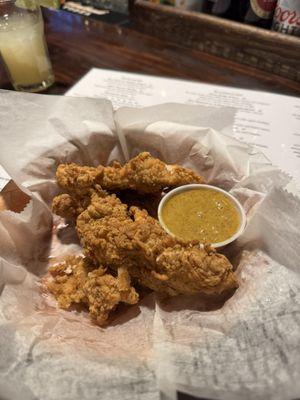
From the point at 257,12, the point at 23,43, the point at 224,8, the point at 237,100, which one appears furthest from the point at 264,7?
the point at 23,43

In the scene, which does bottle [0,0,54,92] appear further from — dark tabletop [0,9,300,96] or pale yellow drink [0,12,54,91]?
dark tabletop [0,9,300,96]

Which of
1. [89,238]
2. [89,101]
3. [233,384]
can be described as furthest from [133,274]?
[89,101]

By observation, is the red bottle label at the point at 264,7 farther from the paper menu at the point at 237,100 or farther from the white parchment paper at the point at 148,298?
the white parchment paper at the point at 148,298

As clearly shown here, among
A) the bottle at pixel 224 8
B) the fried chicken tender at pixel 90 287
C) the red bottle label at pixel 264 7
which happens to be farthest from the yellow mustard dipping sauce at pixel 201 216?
the bottle at pixel 224 8

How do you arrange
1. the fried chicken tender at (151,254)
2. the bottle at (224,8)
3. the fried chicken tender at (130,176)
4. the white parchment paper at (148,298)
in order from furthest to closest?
1. the bottle at (224,8)
2. the fried chicken tender at (130,176)
3. the fried chicken tender at (151,254)
4. the white parchment paper at (148,298)

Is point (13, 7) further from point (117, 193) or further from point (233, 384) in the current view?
point (233, 384)

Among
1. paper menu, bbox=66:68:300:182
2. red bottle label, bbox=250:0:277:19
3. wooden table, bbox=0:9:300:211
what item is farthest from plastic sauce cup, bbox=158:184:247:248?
red bottle label, bbox=250:0:277:19
